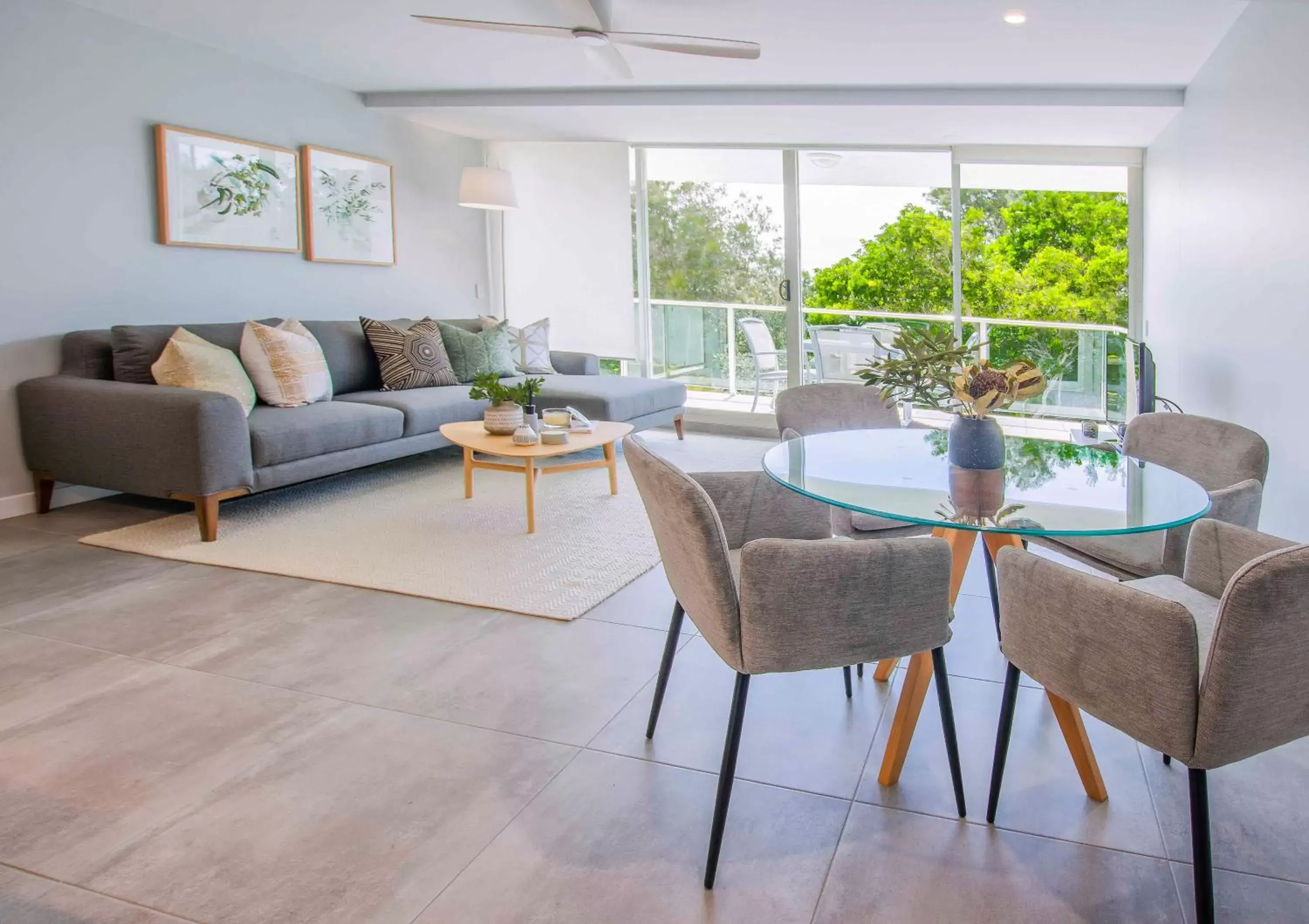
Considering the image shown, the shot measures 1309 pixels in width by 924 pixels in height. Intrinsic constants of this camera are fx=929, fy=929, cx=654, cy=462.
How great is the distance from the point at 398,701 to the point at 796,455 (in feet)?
4.20

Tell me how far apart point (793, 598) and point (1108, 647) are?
54 cm

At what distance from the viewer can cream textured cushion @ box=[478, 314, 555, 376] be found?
639 cm

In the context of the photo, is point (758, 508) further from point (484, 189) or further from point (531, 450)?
point (484, 189)

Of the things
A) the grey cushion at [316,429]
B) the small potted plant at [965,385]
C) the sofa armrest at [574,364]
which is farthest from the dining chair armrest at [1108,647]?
the sofa armrest at [574,364]

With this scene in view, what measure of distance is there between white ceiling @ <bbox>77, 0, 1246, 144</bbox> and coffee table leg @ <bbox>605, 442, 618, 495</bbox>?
2.00 m

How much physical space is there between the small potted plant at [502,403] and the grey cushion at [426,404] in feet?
1.64

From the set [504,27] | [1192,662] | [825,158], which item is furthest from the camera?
[825,158]

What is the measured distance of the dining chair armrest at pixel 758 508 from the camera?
2434mm

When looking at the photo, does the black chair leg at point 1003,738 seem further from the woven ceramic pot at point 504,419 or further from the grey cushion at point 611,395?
the grey cushion at point 611,395

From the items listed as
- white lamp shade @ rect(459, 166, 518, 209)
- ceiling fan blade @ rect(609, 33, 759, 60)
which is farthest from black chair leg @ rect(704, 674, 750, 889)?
white lamp shade @ rect(459, 166, 518, 209)

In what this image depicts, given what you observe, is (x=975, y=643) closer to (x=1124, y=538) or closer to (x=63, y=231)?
(x=1124, y=538)

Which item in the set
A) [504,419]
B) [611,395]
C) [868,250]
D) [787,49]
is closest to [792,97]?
[787,49]

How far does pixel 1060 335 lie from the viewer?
6.78m

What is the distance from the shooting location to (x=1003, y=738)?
1.92 m
